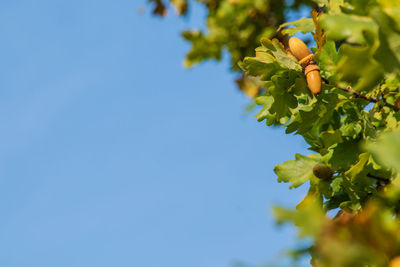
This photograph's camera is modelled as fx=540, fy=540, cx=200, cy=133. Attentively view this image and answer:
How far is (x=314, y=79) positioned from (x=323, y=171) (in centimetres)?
40

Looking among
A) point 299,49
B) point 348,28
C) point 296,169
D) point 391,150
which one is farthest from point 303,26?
point 391,150

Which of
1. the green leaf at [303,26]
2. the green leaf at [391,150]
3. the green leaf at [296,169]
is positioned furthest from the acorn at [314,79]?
the green leaf at [391,150]

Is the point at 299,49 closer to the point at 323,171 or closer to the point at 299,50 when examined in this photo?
the point at 299,50

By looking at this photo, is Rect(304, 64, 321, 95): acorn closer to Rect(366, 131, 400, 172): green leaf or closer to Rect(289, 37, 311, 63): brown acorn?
Rect(289, 37, 311, 63): brown acorn

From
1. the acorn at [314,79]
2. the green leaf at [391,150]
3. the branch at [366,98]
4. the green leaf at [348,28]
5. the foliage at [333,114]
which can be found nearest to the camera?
the green leaf at [391,150]

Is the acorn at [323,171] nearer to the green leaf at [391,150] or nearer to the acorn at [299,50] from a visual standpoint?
the acorn at [299,50]

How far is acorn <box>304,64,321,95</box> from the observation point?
6.39 feet

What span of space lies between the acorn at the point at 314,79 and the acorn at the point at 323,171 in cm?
33

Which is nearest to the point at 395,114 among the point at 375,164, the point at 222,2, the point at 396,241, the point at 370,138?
the point at 370,138

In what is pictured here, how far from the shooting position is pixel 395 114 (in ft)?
6.66

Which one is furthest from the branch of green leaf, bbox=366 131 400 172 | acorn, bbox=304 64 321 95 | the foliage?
green leaf, bbox=366 131 400 172

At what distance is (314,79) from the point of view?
76.7 inches

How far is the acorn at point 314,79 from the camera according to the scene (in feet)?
6.39

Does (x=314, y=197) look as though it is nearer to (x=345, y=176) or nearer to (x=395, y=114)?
(x=345, y=176)
